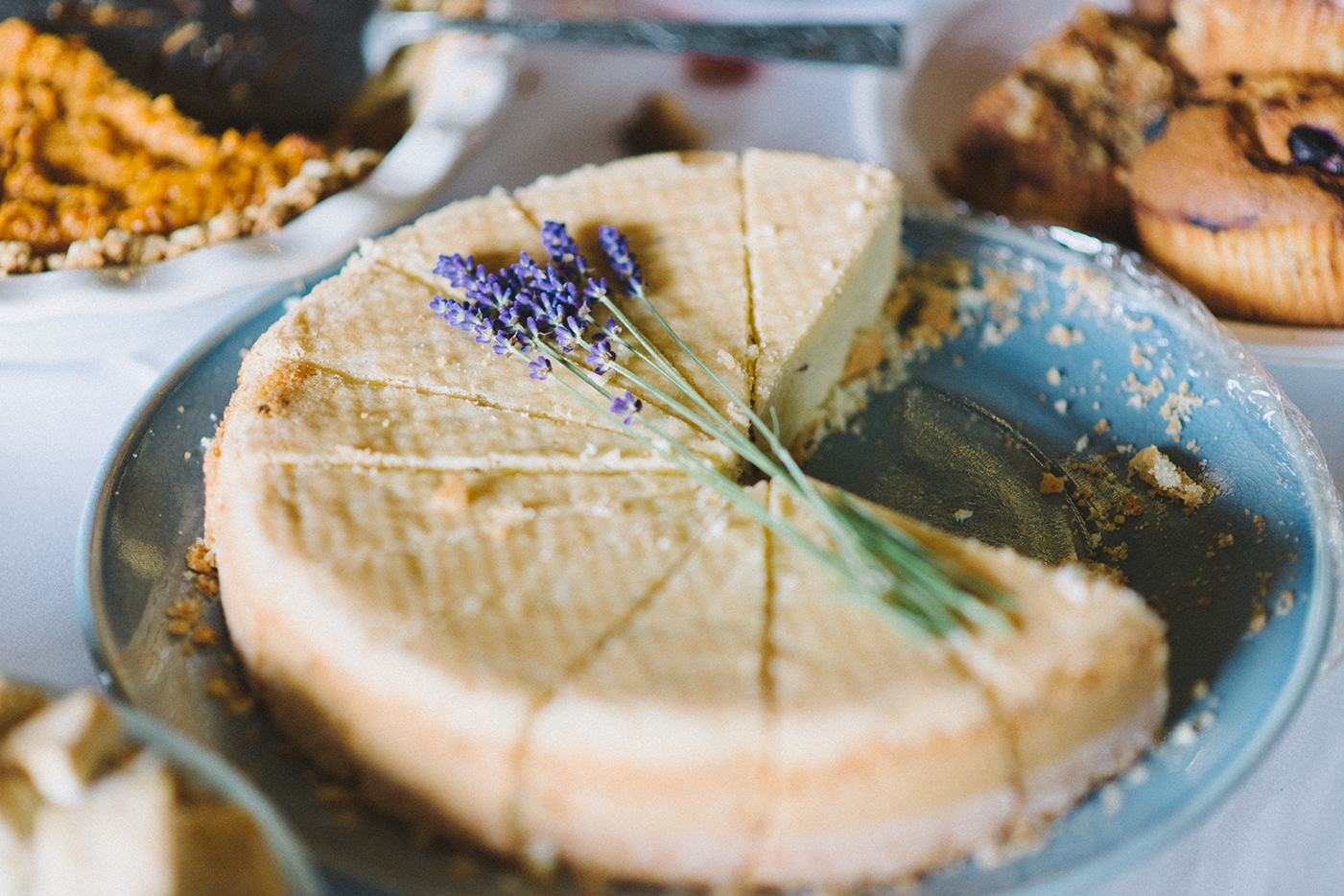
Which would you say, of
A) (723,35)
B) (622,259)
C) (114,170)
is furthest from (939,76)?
(114,170)

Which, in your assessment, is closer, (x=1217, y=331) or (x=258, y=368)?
(x=258, y=368)

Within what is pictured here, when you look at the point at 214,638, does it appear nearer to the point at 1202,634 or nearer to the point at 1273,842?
the point at 1202,634

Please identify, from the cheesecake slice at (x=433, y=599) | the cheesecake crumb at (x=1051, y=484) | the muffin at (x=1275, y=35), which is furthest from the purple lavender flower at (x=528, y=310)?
the muffin at (x=1275, y=35)

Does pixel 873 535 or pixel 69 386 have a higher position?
pixel 873 535

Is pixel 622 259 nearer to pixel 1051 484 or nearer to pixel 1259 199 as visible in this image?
pixel 1051 484

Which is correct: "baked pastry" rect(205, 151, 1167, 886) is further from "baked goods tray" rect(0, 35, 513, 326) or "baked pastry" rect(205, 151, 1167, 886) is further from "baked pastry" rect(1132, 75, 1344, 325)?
"baked pastry" rect(1132, 75, 1344, 325)

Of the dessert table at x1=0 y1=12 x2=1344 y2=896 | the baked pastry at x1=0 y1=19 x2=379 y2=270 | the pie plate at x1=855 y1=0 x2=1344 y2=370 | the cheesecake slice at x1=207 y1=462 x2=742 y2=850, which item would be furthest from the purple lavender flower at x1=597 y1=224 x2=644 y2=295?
the pie plate at x1=855 y1=0 x2=1344 y2=370

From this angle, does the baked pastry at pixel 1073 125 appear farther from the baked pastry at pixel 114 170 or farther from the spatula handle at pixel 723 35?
the baked pastry at pixel 114 170

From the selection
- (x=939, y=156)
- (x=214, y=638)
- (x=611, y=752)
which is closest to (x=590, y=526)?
(x=611, y=752)

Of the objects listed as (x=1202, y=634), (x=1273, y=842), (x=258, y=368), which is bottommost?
(x=1273, y=842)
